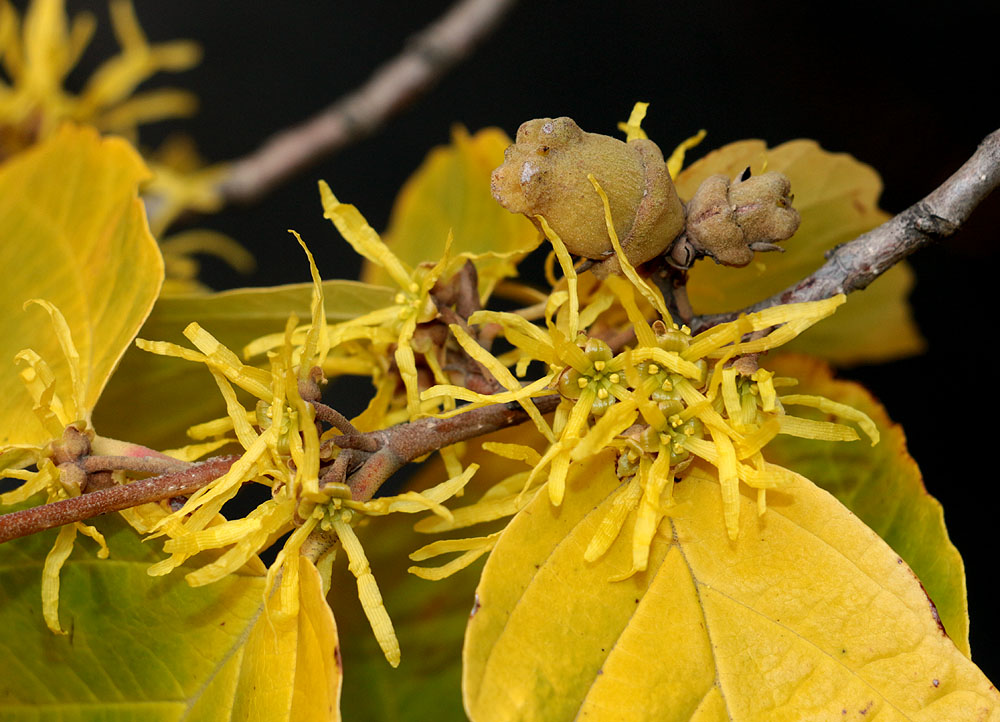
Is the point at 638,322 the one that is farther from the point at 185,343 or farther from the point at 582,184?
the point at 185,343

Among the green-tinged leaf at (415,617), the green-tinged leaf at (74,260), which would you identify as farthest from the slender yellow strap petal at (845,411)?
the green-tinged leaf at (74,260)

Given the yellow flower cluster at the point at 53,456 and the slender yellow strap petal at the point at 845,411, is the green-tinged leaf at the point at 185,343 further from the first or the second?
the slender yellow strap petal at the point at 845,411

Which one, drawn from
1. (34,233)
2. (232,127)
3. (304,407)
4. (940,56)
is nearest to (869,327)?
(304,407)

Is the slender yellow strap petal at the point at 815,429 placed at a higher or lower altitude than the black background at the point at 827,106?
lower

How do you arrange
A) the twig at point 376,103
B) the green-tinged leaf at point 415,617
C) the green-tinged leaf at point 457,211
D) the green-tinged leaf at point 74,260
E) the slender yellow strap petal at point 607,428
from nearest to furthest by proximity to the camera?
the slender yellow strap petal at point 607,428, the green-tinged leaf at point 74,260, the green-tinged leaf at point 415,617, the green-tinged leaf at point 457,211, the twig at point 376,103

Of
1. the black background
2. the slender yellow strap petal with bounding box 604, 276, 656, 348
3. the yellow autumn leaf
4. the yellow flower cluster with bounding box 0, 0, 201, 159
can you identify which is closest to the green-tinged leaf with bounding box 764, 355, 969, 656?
the slender yellow strap petal with bounding box 604, 276, 656, 348

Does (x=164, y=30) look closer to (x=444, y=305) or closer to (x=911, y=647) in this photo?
(x=444, y=305)

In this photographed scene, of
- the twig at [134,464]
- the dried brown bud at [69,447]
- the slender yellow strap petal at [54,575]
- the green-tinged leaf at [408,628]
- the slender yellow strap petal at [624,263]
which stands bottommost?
the green-tinged leaf at [408,628]
